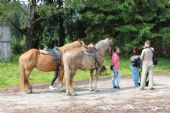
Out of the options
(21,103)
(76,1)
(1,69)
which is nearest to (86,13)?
(76,1)

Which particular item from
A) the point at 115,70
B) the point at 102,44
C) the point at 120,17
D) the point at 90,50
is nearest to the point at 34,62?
the point at 90,50

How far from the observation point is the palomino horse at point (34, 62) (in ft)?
51.8

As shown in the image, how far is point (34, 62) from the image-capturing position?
15.9m

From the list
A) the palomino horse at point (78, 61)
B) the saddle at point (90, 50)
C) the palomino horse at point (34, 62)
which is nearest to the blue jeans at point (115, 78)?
the palomino horse at point (78, 61)

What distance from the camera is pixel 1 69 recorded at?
79.4ft

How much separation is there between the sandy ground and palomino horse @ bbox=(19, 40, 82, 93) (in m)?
0.52

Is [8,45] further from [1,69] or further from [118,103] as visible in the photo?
[118,103]

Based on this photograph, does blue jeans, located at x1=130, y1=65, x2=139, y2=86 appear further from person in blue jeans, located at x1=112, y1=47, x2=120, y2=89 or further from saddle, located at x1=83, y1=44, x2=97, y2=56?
saddle, located at x1=83, y1=44, x2=97, y2=56

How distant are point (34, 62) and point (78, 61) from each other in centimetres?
155

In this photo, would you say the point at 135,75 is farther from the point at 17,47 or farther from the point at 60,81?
the point at 17,47

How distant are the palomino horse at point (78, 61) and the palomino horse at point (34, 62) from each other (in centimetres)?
45

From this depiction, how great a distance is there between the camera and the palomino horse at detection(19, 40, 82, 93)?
622 inches

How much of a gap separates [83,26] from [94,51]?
61.7 ft

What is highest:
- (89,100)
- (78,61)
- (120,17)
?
(120,17)
